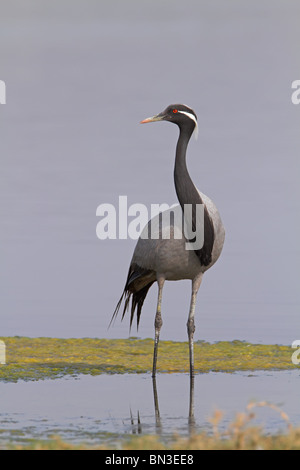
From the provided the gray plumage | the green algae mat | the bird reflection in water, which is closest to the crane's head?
the gray plumage

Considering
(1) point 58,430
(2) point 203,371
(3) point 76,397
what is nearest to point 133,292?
(2) point 203,371

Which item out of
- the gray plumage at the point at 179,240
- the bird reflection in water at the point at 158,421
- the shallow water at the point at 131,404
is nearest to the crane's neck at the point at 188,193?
the gray plumage at the point at 179,240

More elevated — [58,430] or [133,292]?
[133,292]

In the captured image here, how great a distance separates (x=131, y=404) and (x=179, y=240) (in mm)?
2771

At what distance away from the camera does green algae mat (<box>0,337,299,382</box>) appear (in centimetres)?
1162

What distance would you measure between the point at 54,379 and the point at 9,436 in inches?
143

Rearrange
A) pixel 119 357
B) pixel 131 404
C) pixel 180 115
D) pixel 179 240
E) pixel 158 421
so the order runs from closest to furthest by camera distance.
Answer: pixel 158 421
pixel 131 404
pixel 179 240
pixel 180 115
pixel 119 357

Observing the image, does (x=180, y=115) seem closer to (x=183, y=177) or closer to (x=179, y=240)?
(x=183, y=177)

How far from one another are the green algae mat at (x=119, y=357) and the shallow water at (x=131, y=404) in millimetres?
530

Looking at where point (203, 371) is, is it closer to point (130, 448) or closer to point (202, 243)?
point (202, 243)

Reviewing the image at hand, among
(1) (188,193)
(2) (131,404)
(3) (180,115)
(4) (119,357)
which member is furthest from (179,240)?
(2) (131,404)

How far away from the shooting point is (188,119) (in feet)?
38.6

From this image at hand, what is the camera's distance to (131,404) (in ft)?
30.0

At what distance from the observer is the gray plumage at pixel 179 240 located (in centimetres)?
1126
